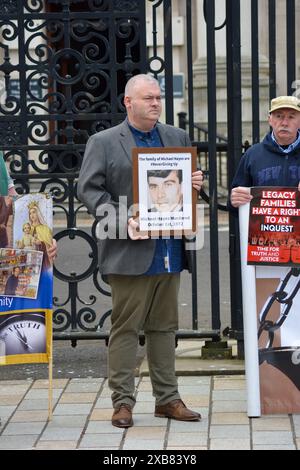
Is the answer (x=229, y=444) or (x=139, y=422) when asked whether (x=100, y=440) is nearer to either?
(x=139, y=422)

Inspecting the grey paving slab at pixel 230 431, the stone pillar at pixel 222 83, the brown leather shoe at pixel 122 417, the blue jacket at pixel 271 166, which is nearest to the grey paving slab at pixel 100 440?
the brown leather shoe at pixel 122 417

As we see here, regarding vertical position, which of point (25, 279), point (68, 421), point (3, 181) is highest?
point (3, 181)

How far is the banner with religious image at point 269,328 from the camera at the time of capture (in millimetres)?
6102

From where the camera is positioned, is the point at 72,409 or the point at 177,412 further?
the point at 72,409

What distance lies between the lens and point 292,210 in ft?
19.8

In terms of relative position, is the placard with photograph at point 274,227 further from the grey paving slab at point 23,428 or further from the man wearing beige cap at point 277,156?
the grey paving slab at point 23,428

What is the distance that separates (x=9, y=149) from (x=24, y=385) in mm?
1603

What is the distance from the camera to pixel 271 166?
6.18 meters

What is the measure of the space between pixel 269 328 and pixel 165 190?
95 cm

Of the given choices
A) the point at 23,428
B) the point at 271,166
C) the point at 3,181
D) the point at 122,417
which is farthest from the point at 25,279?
the point at 271,166

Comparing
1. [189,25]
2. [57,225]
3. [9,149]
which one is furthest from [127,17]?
[57,225]

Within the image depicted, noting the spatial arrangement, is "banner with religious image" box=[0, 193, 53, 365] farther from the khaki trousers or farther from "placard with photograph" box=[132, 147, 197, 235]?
"placard with photograph" box=[132, 147, 197, 235]

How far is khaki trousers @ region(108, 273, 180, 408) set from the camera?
6.09 metres

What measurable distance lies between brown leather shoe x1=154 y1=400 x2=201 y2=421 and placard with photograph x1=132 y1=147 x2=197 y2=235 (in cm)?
96
